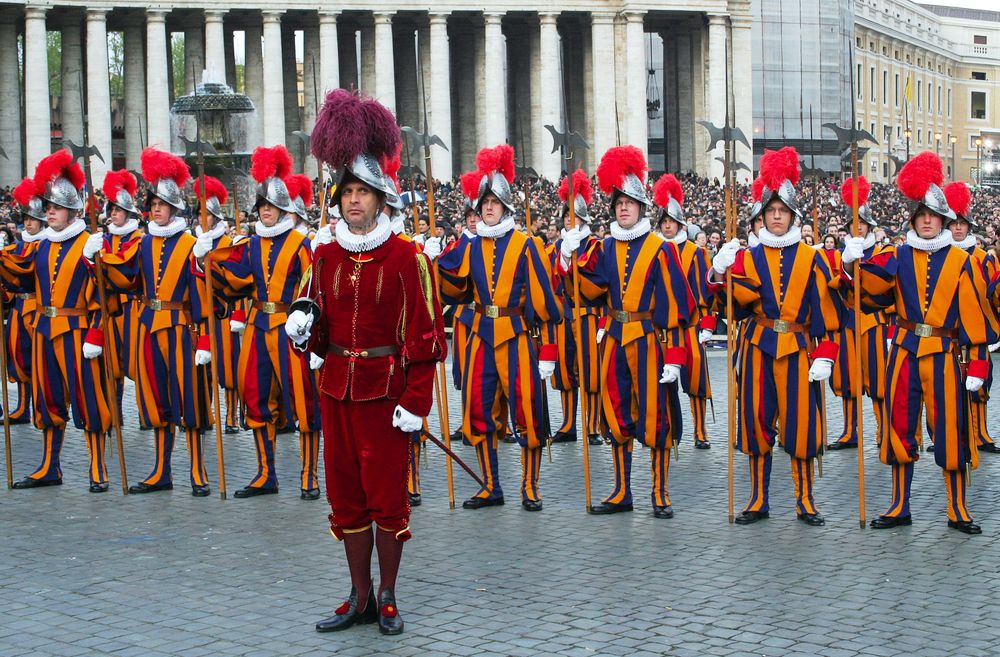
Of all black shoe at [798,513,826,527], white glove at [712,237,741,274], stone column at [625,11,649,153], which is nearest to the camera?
black shoe at [798,513,826,527]

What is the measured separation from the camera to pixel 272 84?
5672 centimetres

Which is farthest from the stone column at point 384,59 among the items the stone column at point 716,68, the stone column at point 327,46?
the stone column at point 716,68

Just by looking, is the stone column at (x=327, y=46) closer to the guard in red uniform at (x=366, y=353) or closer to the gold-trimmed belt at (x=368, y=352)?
the guard in red uniform at (x=366, y=353)

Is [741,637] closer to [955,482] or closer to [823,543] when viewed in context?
[823,543]

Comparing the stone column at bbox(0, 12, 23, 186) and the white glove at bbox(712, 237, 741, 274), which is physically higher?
the stone column at bbox(0, 12, 23, 186)

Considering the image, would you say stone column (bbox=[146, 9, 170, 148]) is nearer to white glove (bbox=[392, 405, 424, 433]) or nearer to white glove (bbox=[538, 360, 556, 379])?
white glove (bbox=[538, 360, 556, 379])

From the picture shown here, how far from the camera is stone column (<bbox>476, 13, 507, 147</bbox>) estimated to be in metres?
58.2

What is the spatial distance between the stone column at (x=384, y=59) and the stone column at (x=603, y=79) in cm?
796

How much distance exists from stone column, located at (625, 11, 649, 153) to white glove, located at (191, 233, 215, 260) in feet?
163

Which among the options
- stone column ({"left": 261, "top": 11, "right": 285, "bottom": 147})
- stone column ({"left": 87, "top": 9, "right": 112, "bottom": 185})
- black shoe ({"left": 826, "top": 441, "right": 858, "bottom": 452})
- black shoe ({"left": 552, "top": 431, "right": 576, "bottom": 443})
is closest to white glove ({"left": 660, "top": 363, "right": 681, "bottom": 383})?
black shoe ({"left": 826, "top": 441, "right": 858, "bottom": 452})

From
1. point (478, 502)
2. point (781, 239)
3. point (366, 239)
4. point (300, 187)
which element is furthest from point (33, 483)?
point (781, 239)

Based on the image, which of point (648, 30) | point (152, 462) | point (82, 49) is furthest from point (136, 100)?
point (152, 462)

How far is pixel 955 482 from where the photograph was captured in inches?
368

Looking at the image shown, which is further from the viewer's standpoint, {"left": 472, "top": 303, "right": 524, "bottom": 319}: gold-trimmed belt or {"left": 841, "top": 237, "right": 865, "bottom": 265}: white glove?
{"left": 472, "top": 303, "right": 524, "bottom": 319}: gold-trimmed belt
